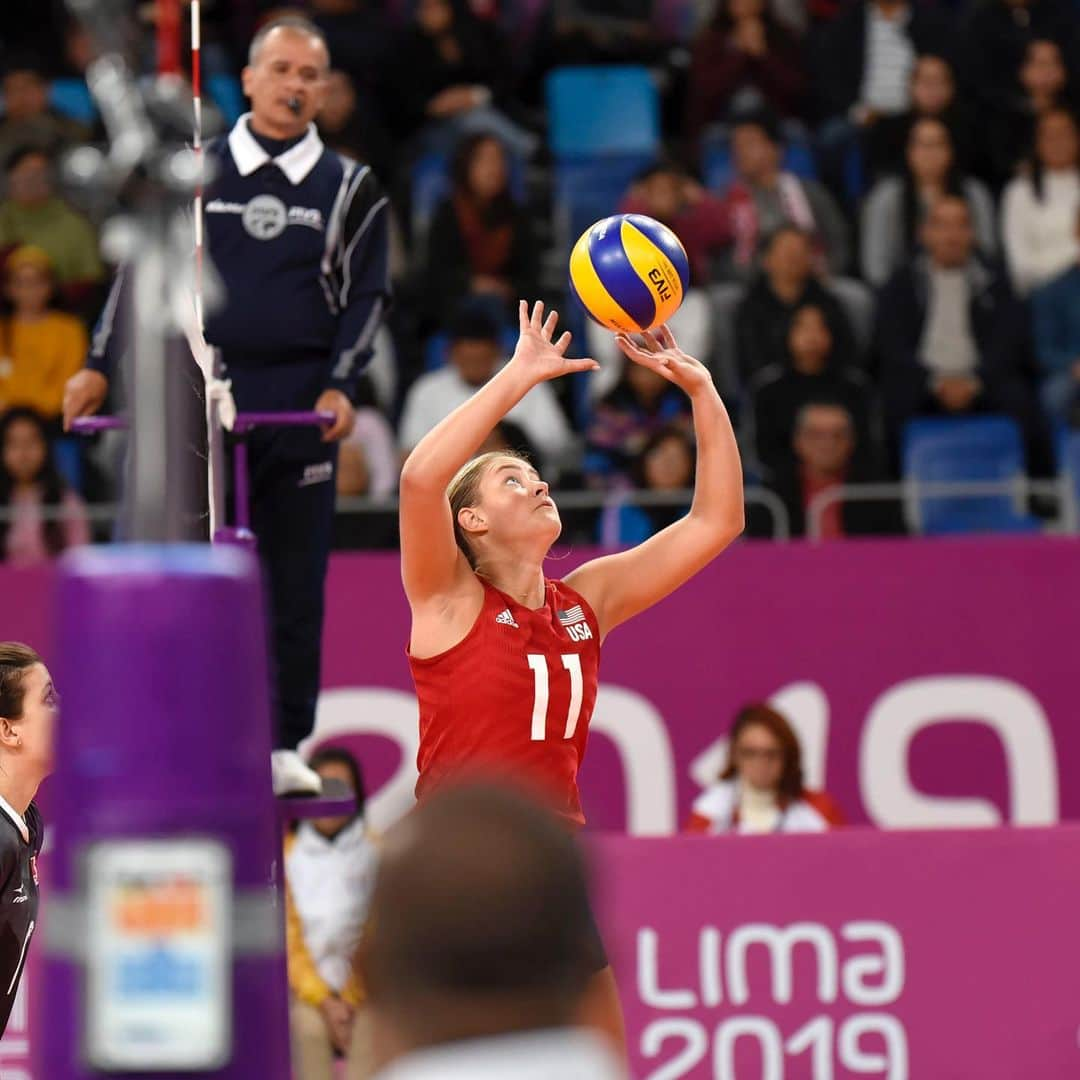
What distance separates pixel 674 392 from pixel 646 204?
1.48 metres

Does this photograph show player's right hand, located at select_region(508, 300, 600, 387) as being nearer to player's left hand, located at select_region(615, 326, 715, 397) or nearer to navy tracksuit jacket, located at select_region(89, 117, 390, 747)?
player's left hand, located at select_region(615, 326, 715, 397)

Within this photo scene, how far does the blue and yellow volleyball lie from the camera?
5.88 metres

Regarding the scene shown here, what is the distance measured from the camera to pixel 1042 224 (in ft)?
42.8

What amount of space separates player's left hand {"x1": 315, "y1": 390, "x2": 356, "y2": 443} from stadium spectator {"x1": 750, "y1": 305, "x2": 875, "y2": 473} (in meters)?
4.40

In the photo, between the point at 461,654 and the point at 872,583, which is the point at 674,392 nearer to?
the point at 872,583

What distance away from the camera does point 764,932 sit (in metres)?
8.25

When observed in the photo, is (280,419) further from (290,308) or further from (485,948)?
(485,948)

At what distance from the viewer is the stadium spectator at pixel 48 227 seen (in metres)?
12.8

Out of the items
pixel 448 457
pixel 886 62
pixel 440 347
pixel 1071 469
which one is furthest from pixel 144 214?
pixel 886 62

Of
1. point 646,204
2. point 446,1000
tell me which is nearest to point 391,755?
point 646,204

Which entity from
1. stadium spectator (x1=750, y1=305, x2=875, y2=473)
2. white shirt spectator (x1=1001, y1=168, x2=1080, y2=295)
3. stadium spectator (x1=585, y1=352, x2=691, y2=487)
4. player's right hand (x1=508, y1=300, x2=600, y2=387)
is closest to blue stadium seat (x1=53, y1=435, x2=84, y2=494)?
stadium spectator (x1=585, y1=352, x2=691, y2=487)

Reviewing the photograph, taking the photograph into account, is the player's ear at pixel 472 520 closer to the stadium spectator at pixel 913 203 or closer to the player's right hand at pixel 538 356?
the player's right hand at pixel 538 356

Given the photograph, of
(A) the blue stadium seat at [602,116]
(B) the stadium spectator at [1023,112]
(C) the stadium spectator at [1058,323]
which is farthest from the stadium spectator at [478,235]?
(B) the stadium spectator at [1023,112]

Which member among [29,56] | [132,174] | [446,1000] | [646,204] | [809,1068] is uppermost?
[29,56]
